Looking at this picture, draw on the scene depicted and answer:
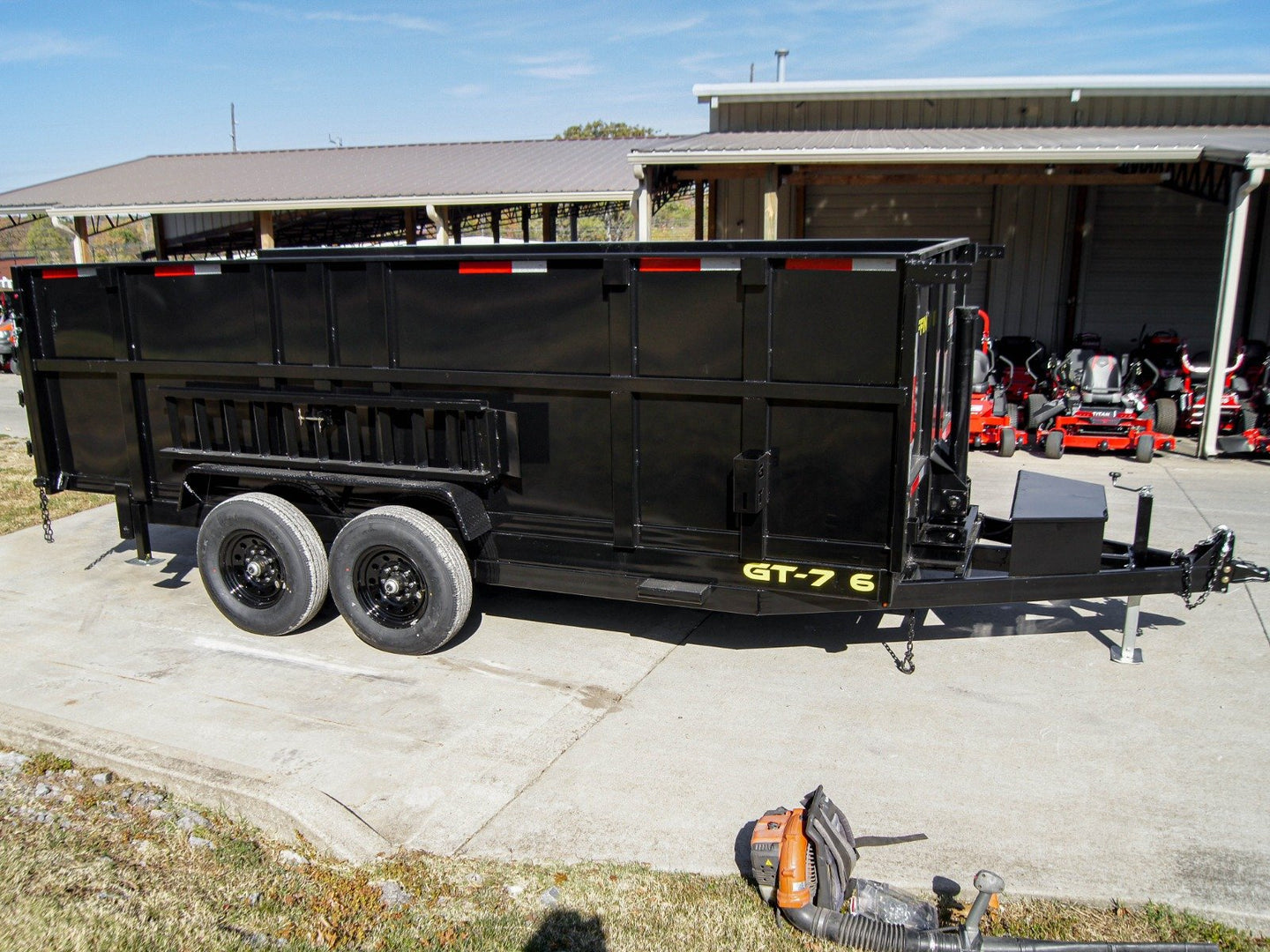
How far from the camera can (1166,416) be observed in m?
12.0

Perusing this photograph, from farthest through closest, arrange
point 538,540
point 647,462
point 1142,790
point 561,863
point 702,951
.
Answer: point 538,540
point 647,462
point 1142,790
point 561,863
point 702,951

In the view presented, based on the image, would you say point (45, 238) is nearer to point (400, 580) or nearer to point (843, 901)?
point (400, 580)

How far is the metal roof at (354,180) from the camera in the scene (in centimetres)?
1639

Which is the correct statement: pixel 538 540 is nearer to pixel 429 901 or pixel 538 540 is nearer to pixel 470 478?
pixel 470 478

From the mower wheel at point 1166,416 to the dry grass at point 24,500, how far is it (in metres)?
11.8

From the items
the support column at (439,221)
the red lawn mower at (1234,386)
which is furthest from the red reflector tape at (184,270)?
the support column at (439,221)

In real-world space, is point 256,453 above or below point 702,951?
A: above

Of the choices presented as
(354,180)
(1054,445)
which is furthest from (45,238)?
(1054,445)

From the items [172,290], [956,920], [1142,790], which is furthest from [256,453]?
[1142,790]

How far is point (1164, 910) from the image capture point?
11.0 ft

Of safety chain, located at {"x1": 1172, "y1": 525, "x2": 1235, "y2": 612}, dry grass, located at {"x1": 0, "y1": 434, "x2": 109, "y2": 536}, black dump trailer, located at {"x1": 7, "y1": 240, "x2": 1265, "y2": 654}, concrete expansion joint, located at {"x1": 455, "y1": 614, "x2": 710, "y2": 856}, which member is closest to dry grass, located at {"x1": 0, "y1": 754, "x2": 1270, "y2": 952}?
concrete expansion joint, located at {"x1": 455, "y1": 614, "x2": 710, "y2": 856}

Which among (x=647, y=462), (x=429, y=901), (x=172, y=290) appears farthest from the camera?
(x=172, y=290)

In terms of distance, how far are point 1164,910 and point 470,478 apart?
3620 millimetres

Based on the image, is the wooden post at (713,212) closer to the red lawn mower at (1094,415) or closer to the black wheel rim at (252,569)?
the red lawn mower at (1094,415)
